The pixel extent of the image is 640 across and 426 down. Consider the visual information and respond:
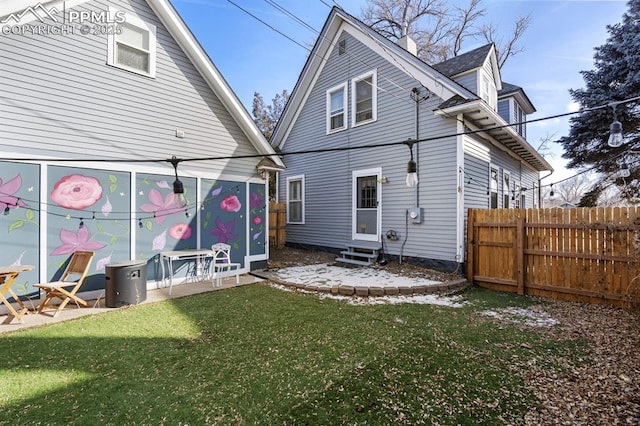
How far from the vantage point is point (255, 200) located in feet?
26.4

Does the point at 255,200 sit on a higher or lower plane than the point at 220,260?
higher

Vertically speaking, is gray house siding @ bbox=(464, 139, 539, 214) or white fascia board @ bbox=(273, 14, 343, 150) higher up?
white fascia board @ bbox=(273, 14, 343, 150)

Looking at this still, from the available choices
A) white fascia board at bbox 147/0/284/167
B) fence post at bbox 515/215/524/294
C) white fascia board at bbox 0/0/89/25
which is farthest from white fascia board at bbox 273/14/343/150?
fence post at bbox 515/215/524/294

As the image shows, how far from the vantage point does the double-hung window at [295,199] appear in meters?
12.1

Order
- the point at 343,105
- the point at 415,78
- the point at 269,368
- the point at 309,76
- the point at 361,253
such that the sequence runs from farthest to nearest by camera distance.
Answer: the point at 309,76 → the point at 343,105 → the point at 361,253 → the point at 415,78 → the point at 269,368

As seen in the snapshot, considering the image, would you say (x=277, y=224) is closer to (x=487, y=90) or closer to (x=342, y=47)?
(x=342, y=47)

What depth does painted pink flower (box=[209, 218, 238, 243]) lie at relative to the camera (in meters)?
7.30

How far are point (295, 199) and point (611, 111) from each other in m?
12.2

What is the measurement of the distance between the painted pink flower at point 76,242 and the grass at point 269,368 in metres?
1.50

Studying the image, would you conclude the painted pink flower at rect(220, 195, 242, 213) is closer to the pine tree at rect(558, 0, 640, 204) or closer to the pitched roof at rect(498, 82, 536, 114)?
the pitched roof at rect(498, 82, 536, 114)

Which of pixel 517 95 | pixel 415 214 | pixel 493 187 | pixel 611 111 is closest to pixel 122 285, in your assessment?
pixel 415 214

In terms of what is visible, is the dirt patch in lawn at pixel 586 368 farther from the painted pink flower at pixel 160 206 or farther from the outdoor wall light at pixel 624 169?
the outdoor wall light at pixel 624 169

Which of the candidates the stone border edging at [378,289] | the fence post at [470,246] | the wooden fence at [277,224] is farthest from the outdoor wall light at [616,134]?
the wooden fence at [277,224]

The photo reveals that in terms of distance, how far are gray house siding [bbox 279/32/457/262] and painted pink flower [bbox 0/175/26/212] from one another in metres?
7.91
